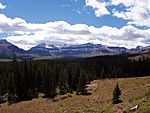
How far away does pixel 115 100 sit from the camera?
A: 46000 mm

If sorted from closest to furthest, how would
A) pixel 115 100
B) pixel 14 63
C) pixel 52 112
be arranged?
pixel 115 100 → pixel 52 112 → pixel 14 63

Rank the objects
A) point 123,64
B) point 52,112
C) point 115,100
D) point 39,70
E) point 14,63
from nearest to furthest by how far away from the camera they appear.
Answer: point 115,100 → point 52,112 → point 14,63 → point 39,70 → point 123,64

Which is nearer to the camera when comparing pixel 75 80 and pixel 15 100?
pixel 15 100

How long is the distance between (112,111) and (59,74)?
3404 inches

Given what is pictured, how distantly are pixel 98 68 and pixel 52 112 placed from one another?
12816 cm

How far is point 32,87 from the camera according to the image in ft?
340

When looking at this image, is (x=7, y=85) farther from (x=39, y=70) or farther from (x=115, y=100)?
(x=115, y=100)

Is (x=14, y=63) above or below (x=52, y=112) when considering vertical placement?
above

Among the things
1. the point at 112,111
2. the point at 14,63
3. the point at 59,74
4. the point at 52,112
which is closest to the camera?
the point at 112,111

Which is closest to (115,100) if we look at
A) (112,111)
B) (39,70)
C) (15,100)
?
(112,111)

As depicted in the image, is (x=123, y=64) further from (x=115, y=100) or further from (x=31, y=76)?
(x=115, y=100)

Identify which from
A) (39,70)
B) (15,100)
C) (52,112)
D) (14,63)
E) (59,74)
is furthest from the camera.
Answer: (59,74)

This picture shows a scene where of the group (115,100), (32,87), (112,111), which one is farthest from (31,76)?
(112,111)

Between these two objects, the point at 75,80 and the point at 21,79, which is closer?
the point at 21,79
